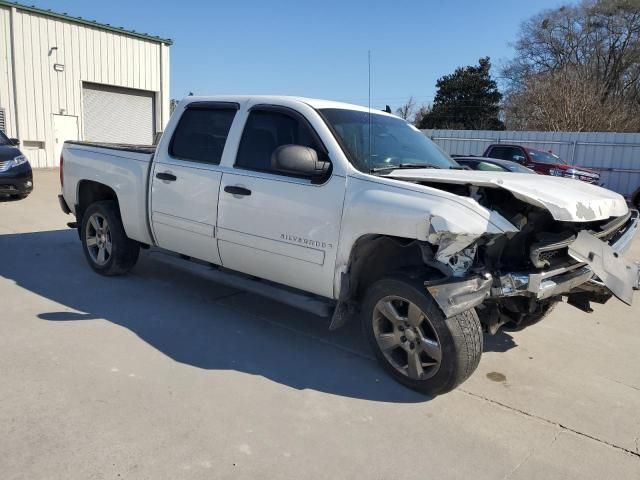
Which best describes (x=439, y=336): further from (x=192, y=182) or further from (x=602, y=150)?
(x=602, y=150)

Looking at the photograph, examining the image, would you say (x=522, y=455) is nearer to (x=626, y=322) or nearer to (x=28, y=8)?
(x=626, y=322)

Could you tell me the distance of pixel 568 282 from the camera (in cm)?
376

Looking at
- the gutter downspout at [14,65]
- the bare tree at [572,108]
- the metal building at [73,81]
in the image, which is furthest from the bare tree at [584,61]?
the gutter downspout at [14,65]

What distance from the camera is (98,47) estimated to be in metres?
22.5

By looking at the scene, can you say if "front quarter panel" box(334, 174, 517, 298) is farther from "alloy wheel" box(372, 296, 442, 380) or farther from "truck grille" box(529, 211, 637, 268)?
"alloy wheel" box(372, 296, 442, 380)

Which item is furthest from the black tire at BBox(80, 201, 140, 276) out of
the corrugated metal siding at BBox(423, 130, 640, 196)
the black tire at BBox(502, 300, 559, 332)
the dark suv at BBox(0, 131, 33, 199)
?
the corrugated metal siding at BBox(423, 130, 640, 196)

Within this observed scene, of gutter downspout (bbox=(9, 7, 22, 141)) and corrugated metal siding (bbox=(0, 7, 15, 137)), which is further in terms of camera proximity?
gutter downspout (bbox=(9, 7, 22, 141))

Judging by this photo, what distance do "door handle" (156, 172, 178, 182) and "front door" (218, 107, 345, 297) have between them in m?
0.68

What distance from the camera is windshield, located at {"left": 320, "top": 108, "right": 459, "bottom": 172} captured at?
4.21 m

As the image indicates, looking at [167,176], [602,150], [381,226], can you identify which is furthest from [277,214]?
[602,150]

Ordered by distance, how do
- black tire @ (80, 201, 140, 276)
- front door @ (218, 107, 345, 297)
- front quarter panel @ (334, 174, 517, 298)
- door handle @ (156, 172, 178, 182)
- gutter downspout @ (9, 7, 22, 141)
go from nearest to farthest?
front quarter panel @ (334, 174, 517, 298) → front door @ (218, 107, 345, 297) → door handle @ (156, 172, 178, 182) → black tire @ (80, 201, 140, 276) → gutter downspout @ (9, 7, 22, 141)

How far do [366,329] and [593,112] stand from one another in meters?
29.4

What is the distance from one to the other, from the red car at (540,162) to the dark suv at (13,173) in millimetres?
13011

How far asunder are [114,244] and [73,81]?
60.9ft
